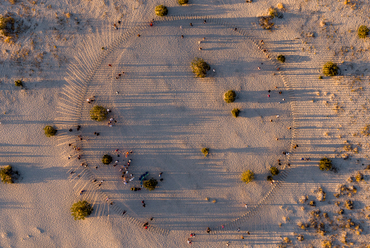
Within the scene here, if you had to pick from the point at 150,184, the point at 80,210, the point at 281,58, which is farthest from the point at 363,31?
the point at 80,210

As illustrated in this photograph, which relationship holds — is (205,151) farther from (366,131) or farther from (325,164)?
(366,131)

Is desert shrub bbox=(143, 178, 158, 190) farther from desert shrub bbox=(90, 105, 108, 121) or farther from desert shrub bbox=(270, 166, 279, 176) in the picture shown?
desert shrub bbox=(270, 166, 279, 176)

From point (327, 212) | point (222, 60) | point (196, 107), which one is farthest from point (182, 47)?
point (327, 212)

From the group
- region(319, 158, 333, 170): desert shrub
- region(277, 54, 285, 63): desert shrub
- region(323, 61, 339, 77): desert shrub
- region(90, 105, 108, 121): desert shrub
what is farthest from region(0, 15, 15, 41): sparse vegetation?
region(319, 158, 333, 170): desert shrub

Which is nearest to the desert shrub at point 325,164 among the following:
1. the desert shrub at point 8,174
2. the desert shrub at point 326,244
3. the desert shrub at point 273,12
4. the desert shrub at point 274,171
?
the desert shrub at point 274,171

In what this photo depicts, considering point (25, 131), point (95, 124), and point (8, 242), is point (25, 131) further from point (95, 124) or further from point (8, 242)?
point (8, 242)

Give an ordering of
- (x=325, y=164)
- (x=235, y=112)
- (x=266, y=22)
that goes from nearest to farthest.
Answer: (x=325, y=164) → (x=235, y=112) → (x=266, y=22)

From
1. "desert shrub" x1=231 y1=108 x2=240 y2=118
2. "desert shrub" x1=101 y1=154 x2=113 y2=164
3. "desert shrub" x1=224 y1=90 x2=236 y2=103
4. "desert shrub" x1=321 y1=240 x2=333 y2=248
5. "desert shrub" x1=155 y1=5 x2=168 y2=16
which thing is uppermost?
"desert shrub" x1=155 y1=5 x2=168 y2=16

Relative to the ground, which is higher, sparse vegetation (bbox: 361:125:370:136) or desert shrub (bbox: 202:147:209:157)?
sparse vegetation (bbox: 361:125:370:136)
